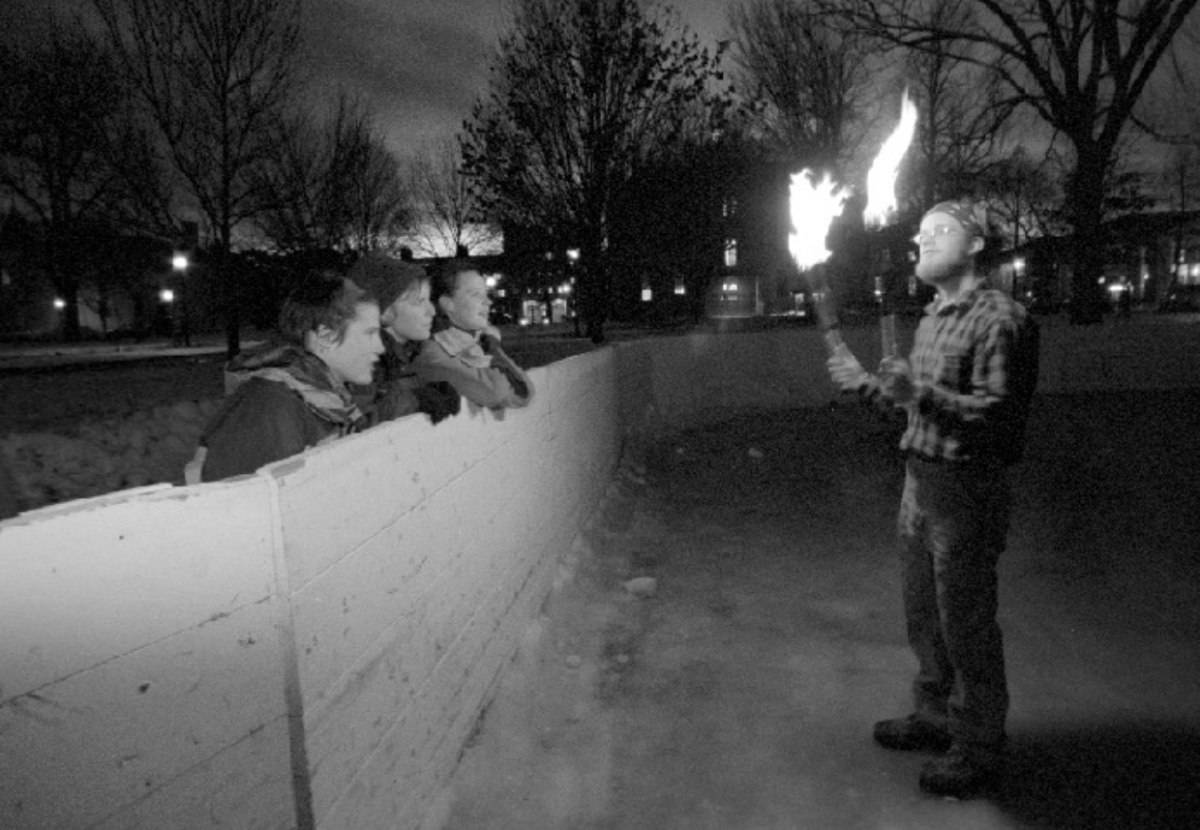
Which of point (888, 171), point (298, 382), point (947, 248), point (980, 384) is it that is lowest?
point (980, 384)

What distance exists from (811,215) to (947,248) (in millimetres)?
559

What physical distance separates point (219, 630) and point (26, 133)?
39500mm

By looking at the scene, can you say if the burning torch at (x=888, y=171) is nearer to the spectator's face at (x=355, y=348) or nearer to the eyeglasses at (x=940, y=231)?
the eyeglasses at (x=940, y=231)

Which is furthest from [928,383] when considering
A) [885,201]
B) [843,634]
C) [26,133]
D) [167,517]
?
[26,133]

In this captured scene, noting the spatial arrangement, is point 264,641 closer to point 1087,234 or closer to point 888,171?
point 888,171

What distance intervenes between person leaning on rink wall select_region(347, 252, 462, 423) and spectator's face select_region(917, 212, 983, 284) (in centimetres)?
203

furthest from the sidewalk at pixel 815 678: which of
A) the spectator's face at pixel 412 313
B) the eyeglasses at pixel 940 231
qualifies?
the eyeglasses at pixel 940 231

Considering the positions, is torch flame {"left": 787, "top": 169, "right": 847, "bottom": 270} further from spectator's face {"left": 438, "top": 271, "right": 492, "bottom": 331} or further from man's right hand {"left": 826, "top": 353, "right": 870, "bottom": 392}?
spectator's face {"left": 438, "top": 271, "right": 492, "bottom": 331}

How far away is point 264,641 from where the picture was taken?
7.02ft

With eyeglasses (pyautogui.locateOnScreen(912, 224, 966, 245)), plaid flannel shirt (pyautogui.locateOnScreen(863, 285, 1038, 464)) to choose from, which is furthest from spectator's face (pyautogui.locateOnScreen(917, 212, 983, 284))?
plaid flannel shirt (pyautogui.locateOnScreen(863, 285, 1038, 464))

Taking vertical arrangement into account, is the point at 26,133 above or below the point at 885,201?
above

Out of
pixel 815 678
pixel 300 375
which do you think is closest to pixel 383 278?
pixel 300 375

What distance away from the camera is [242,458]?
9.19 ft

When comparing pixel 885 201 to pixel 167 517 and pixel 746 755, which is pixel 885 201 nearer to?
pixel 746 755
